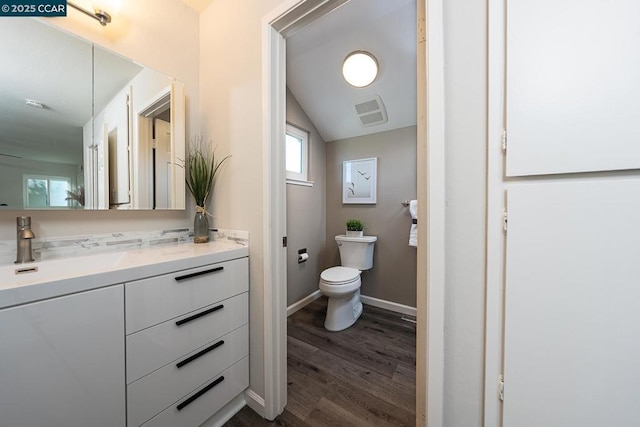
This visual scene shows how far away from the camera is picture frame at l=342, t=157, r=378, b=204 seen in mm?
2447

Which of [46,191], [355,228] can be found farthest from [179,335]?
[355,228]

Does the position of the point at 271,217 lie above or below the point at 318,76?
below

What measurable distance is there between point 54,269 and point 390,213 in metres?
2.39

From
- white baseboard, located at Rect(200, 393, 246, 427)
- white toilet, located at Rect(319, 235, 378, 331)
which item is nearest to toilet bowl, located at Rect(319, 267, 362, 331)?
white toilet, located at Rect(319, 235, 378, 331)

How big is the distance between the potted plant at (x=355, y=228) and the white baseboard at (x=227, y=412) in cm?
167

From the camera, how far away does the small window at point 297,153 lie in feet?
7.79

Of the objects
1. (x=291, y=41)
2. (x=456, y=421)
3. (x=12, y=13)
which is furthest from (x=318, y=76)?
(x=456, y=421)

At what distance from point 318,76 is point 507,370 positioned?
2.34 metres

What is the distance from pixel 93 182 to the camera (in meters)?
1.13

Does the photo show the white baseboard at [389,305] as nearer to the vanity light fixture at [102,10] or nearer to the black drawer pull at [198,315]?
the black drawer pull at [198,315]

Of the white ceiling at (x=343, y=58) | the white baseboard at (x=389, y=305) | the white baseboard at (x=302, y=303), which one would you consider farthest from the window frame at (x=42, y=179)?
the white baseboard at (x=389, y=305)

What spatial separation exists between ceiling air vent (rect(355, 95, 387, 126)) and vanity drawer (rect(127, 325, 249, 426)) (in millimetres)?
2130

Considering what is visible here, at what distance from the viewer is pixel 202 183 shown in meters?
1.41

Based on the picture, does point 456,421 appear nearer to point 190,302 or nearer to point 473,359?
point 473,359
